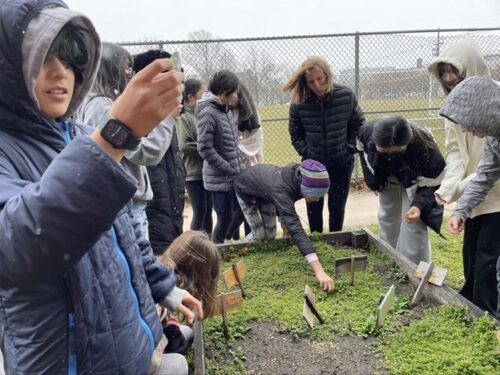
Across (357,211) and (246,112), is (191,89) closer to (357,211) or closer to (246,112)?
(246,112)

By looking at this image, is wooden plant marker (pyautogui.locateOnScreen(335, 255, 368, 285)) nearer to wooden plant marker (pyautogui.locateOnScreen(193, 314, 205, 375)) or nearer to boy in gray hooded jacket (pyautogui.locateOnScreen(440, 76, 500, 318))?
boy in gray hooded jacket (pyautogui.locateOnScreen(440, 76, 500, 318))

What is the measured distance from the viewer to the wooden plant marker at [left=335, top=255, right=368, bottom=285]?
2766mm

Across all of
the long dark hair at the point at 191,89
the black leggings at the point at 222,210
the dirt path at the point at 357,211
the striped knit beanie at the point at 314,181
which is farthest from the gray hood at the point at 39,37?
the dirt path at the point at 357,211

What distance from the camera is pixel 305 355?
2.16 meters

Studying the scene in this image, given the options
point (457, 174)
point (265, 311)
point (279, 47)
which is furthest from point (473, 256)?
point (279, 47)

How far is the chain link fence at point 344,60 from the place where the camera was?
5.74m

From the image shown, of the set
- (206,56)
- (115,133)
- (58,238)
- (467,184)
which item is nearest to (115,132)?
(115,133)

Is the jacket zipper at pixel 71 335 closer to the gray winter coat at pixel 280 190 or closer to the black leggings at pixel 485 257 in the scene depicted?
the gray winter coat at pixel 280 190

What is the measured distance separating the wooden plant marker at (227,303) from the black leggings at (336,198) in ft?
5.88

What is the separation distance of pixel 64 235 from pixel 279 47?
563cm

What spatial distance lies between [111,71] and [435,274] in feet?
6.92

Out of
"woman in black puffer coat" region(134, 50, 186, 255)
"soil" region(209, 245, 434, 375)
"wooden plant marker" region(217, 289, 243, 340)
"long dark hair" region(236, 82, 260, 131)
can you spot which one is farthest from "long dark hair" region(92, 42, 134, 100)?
"long dark hair" region(236, 82, 260, 131)

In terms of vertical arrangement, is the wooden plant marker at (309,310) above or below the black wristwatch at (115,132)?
below

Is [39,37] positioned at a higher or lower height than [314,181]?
higher
